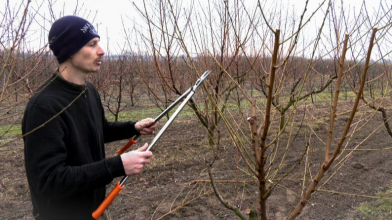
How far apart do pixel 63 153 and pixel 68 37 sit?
64 centimetres

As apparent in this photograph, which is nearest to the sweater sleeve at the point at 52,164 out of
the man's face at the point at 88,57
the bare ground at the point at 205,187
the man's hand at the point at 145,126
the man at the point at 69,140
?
the man at the point at 69,140

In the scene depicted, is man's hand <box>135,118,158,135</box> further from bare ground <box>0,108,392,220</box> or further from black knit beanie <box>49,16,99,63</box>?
bare ground <box>0,108,392,220</box>

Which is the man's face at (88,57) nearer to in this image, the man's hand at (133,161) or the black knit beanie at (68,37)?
the black knit beanie at (68,37)

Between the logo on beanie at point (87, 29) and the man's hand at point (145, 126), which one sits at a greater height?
the logo on beanie at point (87, 29)

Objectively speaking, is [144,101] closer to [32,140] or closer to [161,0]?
[161,0]

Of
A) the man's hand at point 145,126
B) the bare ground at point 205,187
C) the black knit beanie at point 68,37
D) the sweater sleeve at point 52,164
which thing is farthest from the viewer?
the bare ground at point 205,187

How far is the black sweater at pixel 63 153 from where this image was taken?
1.38 m

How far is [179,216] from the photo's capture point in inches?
158

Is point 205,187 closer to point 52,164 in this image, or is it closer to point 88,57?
point 88,57

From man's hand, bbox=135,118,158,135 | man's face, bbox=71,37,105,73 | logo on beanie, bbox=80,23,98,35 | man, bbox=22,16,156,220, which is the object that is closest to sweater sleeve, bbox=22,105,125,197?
man, bbox=22,16,156,220

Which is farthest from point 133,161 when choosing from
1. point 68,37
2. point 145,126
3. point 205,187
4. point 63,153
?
point 205,187

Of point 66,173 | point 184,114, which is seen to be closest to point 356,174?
point 66,173

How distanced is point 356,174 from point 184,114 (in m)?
7.74

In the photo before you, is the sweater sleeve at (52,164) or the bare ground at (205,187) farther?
the bare ground at (205,187)
